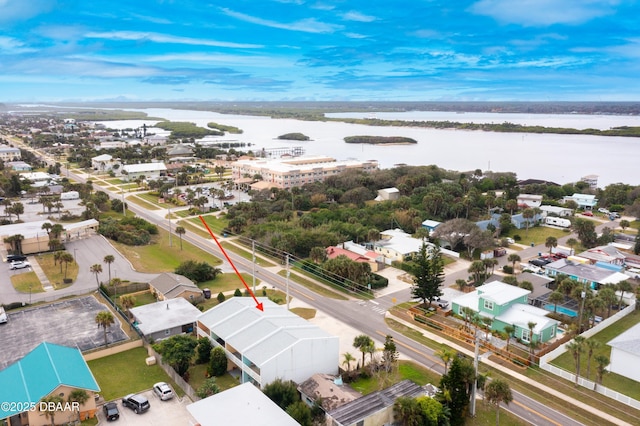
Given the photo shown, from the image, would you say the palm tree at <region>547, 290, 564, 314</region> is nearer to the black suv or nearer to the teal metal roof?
the teal metal roof

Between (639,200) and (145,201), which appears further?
(145,201)

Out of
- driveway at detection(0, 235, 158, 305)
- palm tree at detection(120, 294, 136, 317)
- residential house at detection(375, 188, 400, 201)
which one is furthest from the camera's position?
residential house at detection(375, 188, 400, 201)

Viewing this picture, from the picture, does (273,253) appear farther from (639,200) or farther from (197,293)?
(639,200)

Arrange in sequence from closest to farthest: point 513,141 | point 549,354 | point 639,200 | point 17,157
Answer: point 549,354, point 639,200, point 17,157, point 513,141

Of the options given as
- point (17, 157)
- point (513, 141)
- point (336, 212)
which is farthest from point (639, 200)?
point (17, 157)

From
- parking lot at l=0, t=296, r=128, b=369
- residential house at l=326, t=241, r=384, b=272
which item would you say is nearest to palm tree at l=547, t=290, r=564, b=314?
residential house at l=326, t=241, r=384, b=272

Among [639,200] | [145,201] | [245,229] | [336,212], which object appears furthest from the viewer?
[145,201]
